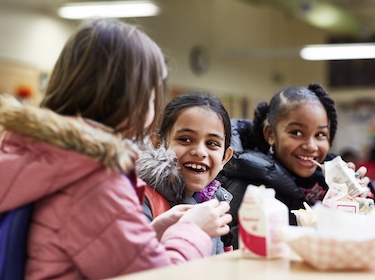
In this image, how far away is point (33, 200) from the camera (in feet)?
4.27

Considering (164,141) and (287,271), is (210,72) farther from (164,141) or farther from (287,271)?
(287,271)

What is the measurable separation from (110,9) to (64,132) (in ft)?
19.1

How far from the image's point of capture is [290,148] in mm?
2570

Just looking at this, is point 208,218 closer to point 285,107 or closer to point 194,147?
point 194,147

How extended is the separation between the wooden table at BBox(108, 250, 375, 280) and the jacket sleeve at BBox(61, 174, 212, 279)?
82mm

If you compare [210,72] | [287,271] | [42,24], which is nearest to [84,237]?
[287,271]

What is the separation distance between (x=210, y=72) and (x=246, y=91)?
3.49ft

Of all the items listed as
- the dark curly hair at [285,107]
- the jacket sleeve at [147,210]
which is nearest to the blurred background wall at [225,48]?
the dark curly hair at [285,107]

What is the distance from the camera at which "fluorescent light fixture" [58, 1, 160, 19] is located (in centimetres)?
666

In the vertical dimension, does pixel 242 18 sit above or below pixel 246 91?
above

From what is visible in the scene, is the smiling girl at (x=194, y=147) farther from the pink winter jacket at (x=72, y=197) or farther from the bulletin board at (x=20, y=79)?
the bulletin board at (x=20, y=79)

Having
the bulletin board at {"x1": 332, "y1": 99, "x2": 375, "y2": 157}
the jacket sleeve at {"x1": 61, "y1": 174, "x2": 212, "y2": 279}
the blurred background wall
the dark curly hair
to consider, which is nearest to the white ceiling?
the blurred background wall

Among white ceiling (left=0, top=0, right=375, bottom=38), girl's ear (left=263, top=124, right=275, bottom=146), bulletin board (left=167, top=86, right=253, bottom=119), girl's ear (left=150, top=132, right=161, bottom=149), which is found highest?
white ceiling (left=0, top=0, right=375, bottom=38)

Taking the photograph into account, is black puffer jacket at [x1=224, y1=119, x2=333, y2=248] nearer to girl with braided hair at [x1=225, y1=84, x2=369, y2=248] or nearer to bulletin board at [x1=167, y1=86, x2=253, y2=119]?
girl with braided hair at [x1=225, y1=84, x2=369, y2=248]
